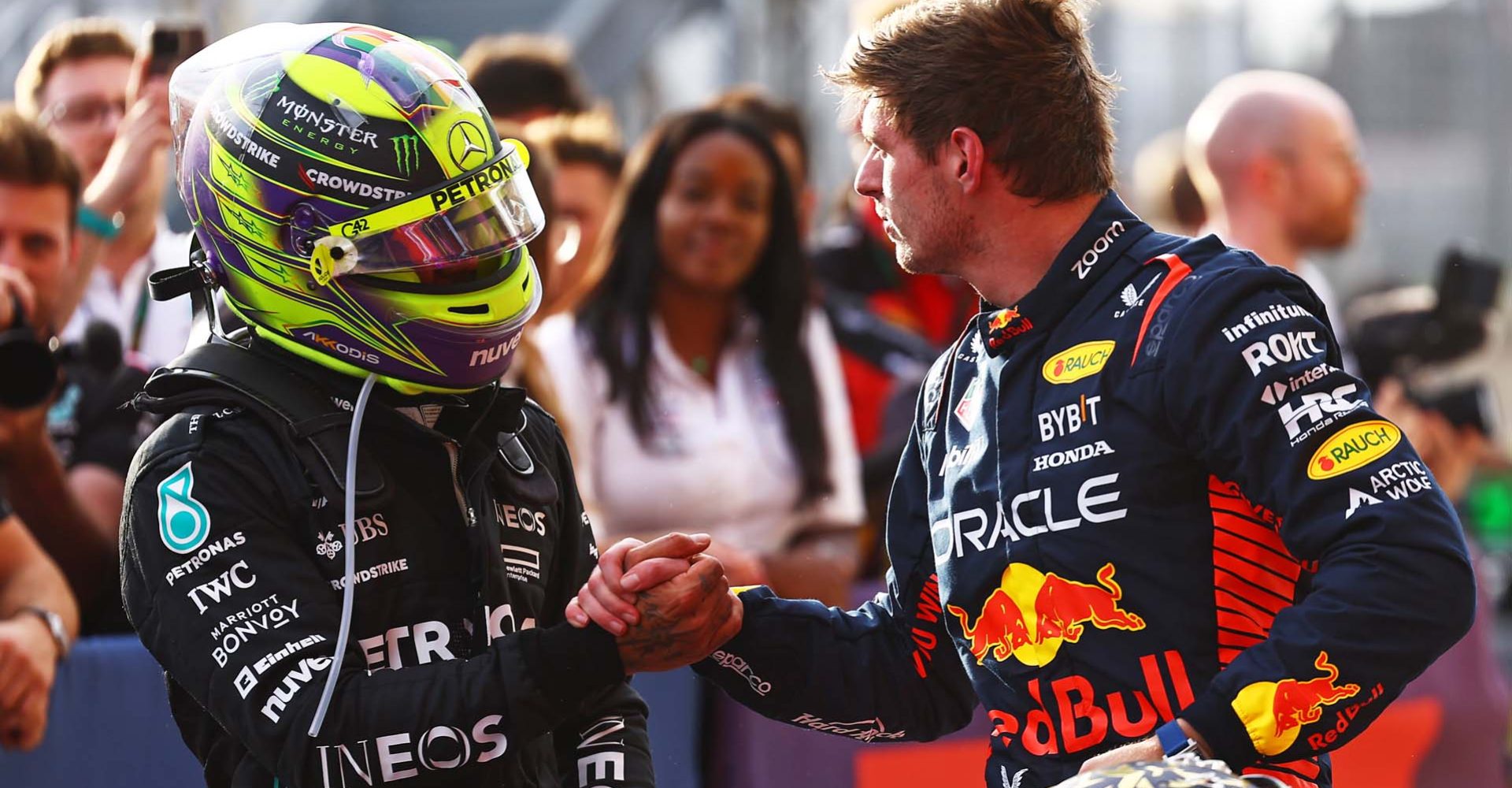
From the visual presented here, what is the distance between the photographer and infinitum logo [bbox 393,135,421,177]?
3221 mm

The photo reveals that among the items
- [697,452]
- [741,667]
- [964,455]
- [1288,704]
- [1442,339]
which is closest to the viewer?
[1288,704]

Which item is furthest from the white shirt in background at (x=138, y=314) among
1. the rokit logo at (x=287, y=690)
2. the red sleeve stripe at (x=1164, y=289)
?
the red sleeve stripe at (x=1164, y=289)

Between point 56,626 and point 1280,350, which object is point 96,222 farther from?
point 1280,350

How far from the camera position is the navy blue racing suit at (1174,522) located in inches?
114

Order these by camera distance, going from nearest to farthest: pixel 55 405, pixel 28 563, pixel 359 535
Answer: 1. pixel 359 535
2. pixel 28 563
3. pixel 55 405

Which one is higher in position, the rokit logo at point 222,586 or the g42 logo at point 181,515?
the g42 logo at point 181,515

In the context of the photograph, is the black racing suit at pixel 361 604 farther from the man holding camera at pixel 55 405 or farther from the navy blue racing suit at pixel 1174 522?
the man holding camera at pixel 55 405

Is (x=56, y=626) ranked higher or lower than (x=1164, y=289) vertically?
lower

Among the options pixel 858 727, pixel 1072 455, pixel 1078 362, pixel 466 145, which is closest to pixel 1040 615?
pixel 1072 455

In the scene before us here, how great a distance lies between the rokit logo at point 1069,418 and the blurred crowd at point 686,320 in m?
2.36

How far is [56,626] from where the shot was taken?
15.9 ft

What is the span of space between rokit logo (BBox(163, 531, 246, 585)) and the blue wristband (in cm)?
306

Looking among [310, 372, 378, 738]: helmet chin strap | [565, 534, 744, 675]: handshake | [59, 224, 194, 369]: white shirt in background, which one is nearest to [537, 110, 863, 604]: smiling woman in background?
[59, 224, 194, 369]: white shirt in background

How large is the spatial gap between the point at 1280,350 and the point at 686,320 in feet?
11.6
